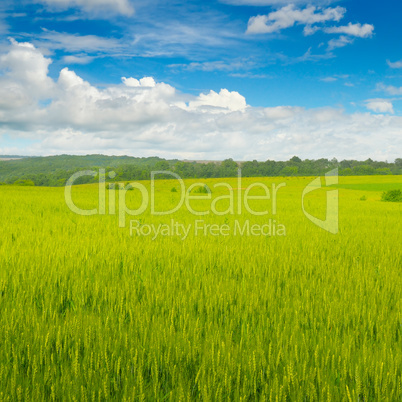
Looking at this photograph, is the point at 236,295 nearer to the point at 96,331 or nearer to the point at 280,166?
the point at 96,331

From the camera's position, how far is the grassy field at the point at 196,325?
1.85 m

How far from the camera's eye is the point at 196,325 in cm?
250

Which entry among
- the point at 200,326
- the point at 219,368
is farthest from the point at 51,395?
the point at 200,326

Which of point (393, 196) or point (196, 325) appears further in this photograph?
point (393, 196)

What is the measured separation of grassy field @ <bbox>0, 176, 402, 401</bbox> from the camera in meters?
1.85

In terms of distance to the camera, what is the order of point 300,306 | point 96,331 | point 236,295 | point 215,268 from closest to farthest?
point 96,331
point 300,306
point 236,295
point 215,268

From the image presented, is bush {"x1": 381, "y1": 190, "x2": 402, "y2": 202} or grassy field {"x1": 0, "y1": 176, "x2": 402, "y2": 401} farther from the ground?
bush {"x1": 381, "y1": 190, "x2": 402, "y2": 202}

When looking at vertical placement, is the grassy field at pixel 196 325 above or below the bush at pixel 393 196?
below

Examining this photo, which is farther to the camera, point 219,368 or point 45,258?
point 45,258

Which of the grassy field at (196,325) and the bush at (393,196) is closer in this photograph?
the grassy field at (196,325)

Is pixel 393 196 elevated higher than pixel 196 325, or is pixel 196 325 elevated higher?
pixel 393 196

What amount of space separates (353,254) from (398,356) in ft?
A: 12.8

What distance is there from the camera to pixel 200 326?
102 inches

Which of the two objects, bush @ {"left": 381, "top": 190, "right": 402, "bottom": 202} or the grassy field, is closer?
the grassy field
